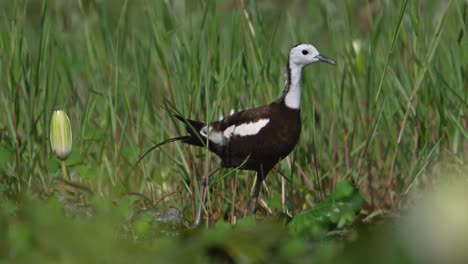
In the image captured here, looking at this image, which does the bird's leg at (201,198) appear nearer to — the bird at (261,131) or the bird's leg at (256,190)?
the bird at (261,131)

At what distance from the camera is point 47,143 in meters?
4.15

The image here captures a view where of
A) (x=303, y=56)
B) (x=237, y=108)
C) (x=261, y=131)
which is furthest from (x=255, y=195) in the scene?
(x=303, y=56)

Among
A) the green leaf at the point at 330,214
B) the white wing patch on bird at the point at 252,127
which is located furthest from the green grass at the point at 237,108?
the green leaf at the point at 330,214

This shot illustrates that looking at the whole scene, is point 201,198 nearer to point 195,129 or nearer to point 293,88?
point 195,129

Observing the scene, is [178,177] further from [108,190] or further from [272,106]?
[272,106]

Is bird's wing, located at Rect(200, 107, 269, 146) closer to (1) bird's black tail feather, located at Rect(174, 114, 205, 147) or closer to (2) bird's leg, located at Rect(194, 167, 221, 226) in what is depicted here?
(1) bird's black tail feather, located at Rect(174, 114, 205, 147)

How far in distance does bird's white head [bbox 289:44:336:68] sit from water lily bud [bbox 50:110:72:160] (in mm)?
979

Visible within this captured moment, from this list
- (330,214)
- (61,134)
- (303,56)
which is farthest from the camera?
(303,56)

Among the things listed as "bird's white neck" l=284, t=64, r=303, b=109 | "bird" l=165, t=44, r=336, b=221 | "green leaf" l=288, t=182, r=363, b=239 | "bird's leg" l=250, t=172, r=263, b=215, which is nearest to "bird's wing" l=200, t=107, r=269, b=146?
"bird" l=165, t=44, r=336, b=221

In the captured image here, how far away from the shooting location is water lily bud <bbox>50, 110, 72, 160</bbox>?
3496 mm

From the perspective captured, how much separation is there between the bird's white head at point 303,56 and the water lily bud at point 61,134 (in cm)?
98

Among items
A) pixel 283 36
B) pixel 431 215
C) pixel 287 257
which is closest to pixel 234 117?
pixel 287 257

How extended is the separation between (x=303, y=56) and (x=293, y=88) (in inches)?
5.8

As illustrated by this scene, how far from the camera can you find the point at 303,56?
12.6 feet
